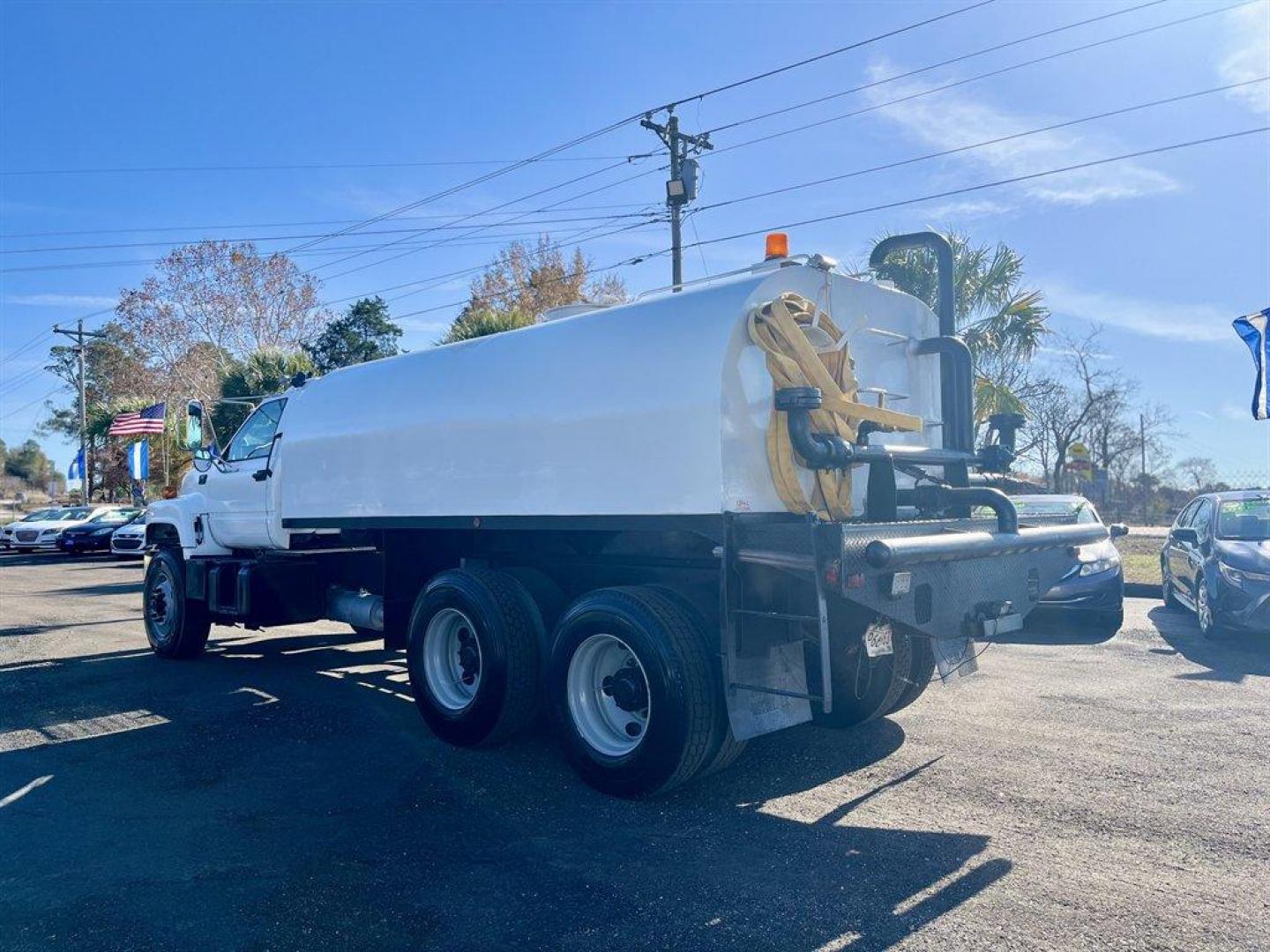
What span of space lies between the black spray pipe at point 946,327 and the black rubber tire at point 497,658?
309cm

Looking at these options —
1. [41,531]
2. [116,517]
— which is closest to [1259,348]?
[116,517]

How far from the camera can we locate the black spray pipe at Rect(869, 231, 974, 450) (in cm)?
649

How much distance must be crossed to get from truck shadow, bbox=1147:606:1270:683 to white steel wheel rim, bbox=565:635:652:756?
17.9 feet

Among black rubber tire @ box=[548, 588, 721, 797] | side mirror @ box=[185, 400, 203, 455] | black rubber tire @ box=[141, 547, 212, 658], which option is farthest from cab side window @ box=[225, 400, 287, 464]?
black rubber tire @ box=[548, 588, 721, 797]

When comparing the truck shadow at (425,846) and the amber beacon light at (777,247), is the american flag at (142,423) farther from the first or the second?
the amber beacon light at (777,247)

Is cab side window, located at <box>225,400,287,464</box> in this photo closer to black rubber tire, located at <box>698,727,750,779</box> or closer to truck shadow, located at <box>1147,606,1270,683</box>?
black rubber tire, located at <box>698,727,750,779</box>

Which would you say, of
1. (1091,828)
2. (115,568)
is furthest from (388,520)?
(115,568)

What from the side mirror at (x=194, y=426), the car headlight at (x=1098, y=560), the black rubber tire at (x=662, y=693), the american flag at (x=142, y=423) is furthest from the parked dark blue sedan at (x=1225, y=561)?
the american flag at (x=142, y=423)

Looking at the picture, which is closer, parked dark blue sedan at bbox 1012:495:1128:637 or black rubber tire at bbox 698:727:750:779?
black rubber tire at bbox 698:727:750:779

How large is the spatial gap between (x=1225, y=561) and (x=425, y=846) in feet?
28.6

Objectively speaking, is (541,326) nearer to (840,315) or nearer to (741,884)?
(840,315)

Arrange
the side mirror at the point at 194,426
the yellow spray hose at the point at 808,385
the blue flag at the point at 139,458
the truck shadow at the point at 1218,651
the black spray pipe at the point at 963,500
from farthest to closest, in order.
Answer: the blue flag at the point at 139,458
the side mirror at the point at 194,426
the truck shadow at the point at 1218,651
the black spray pipe at the point at 963,500
the yellow spray hose at the point at 808,385

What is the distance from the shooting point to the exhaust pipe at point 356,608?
8141 millimetres

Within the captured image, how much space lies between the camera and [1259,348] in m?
14.6
